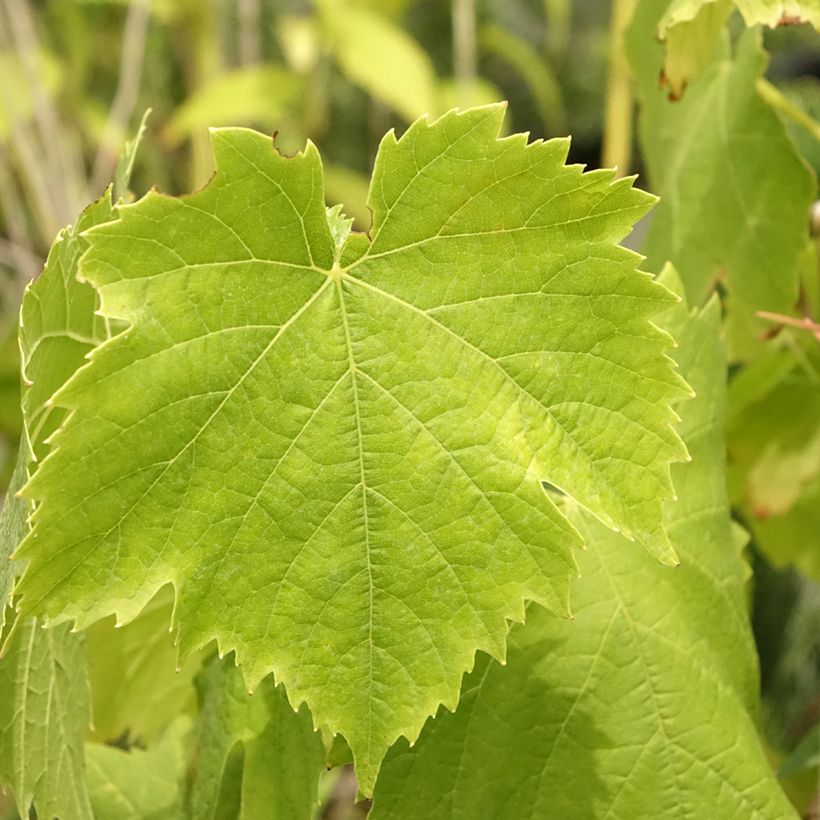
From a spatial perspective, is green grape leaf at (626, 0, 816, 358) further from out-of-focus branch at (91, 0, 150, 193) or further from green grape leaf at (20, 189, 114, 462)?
out-of-focus branch at (91, 0, 150, 193)

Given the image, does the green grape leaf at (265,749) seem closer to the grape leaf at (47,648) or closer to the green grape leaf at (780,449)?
the grape leaf at (47,648)

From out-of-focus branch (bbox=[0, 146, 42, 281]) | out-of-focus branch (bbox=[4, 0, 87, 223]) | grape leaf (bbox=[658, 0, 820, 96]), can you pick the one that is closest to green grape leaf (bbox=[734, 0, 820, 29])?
grape leaf (bbox=[658, 0, 820, 96])

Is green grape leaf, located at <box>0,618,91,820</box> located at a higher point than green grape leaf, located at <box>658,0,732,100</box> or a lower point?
lower

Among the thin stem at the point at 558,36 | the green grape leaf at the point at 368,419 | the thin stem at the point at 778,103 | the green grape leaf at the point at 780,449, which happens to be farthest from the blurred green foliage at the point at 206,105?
the thin stem at the point at 558,36

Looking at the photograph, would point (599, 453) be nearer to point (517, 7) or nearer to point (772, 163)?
point (772, 163)

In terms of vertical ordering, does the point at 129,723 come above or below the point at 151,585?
below

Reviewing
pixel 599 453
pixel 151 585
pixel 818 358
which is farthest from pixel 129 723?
pixel 818 358

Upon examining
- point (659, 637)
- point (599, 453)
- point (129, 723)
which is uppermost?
point (599, 453)

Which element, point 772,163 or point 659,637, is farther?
point 772,163

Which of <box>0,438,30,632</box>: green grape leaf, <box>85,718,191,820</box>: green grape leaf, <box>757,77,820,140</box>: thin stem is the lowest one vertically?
<box>85,718,191,820</box>: green grape leaf
